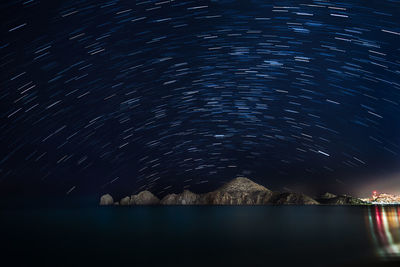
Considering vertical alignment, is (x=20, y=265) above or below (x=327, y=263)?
above

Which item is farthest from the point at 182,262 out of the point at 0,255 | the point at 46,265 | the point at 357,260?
the point at 0,255

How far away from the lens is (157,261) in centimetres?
1881

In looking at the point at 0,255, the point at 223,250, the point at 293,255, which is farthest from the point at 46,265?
the point at 293,255

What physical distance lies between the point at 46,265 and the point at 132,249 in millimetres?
6720

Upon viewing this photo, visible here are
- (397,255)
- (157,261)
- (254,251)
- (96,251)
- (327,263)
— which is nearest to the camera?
(327,263)

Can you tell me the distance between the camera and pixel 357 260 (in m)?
16.7

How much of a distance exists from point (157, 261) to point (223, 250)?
5156 millimetres

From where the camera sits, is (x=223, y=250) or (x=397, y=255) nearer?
(x=397, y=255)

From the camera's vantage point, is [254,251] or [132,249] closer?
[254,251]

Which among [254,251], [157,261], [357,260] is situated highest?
[157,261]

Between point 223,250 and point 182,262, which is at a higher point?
point 182,262

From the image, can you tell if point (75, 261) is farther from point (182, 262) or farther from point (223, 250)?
point (223, 250)

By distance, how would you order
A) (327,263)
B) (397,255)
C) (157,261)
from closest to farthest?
(327,263) → (397,255) → (157,261)

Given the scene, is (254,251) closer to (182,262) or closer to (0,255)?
(182,262)
